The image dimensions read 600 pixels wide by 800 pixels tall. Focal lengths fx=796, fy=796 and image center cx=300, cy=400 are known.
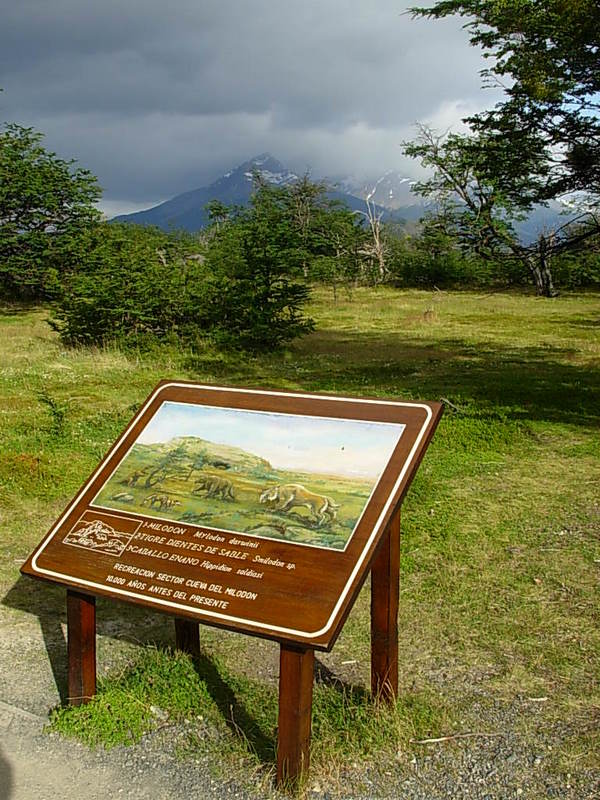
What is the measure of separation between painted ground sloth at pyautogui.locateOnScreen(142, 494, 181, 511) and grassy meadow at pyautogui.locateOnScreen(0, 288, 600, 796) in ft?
0.72

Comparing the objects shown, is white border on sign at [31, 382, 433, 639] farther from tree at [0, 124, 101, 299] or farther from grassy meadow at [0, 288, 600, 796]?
tree at [0, 124, 101, 299]

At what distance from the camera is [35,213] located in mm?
27781

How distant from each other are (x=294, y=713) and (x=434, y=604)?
2.08m

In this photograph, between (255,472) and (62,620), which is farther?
(62,620)

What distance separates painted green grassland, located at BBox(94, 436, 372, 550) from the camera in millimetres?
2807

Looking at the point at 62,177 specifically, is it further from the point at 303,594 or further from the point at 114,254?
the point at 303,594

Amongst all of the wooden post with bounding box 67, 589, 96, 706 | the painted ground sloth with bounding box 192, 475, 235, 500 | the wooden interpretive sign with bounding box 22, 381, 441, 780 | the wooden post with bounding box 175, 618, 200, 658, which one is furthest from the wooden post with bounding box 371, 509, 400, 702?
the wooden post with bounding box 67, 589, 96, 706

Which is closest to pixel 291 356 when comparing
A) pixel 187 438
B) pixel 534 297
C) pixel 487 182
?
pixel 487 182

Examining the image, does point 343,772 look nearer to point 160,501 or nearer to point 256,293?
point 160,501

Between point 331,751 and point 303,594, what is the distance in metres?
0.78

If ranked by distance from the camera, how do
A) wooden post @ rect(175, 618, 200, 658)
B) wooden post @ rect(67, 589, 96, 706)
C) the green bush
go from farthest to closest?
the green bush < wooden post @ rect(175, 618, 200, 658) < wooden post @ rect(67, 589, 96, 706)

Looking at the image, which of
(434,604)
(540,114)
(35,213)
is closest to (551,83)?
(540,114)

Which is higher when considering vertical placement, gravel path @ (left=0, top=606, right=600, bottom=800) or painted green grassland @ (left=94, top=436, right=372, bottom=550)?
painted green grassland @ (left=94, top=436, right=372, bottom=550)

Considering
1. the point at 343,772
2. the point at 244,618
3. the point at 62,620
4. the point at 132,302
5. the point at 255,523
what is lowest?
the point at 62,620
